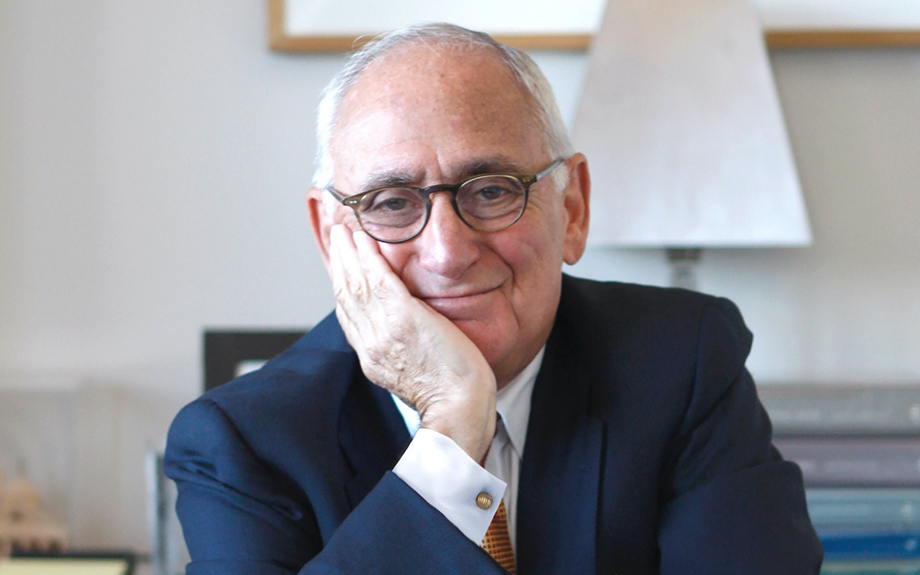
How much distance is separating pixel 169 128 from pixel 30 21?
42cm

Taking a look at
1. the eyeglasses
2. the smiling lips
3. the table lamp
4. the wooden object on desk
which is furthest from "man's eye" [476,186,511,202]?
the wooden object on desk

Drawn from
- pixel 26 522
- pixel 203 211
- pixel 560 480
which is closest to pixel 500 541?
pixel 560 480

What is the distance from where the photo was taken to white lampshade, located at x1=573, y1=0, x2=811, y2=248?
158cm

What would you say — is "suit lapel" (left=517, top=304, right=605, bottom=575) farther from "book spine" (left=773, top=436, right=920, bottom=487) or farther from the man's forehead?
"book spine" (left=773, top=436, right=920, bottom=487)

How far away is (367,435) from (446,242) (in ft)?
0.86

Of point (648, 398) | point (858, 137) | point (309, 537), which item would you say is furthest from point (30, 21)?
point (858, 137)

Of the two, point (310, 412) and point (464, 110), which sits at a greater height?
point (464, 110)

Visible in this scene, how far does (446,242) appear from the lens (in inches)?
35.7

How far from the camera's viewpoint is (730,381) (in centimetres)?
→ 102

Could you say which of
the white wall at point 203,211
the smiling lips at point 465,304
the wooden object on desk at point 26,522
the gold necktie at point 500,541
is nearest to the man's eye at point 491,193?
the smiling lips at point 465,304

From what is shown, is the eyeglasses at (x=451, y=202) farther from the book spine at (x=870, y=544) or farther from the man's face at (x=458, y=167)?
the book spine at (x=870, y=544)

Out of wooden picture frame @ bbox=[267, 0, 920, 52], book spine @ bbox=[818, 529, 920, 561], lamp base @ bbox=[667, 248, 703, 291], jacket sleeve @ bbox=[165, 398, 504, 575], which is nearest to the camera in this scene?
jacket sleeve @ bbox=[165, 398, 504, 575]

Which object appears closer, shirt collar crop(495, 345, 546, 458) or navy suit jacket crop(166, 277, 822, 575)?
navy suit jacket crop(166, 277, 822, 575)

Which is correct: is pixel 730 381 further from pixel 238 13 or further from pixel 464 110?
pixel 238 13
